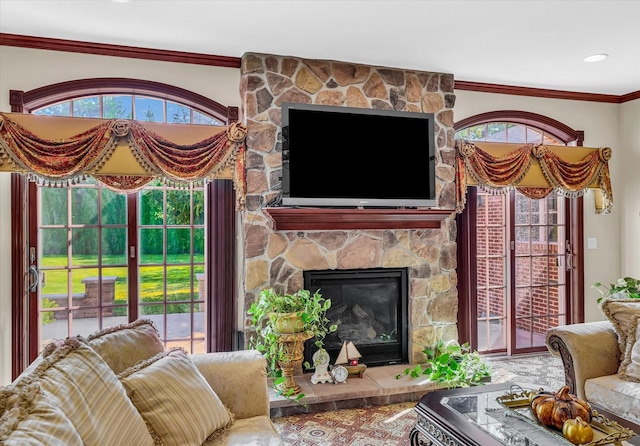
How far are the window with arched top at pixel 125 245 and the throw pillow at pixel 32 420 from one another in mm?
2385

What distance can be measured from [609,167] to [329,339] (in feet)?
11.4

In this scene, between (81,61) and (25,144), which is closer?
(25,144)

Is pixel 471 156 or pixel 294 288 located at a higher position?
pixel 471 156

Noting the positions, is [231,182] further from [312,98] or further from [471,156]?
[471,156]

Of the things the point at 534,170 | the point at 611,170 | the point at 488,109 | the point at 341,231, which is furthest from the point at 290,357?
the point at 611,170

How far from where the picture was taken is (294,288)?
3760 mm

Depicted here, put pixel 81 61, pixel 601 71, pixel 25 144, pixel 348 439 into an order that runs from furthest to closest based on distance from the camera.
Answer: pixel 601 71
pixel 81 61
pixel 25 144
pixel 348 439

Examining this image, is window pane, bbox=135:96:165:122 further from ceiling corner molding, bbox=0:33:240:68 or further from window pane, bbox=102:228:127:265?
window pane, bbox=102:228:127:265

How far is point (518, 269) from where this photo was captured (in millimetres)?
4781

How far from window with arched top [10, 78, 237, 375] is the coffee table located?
6.84ft

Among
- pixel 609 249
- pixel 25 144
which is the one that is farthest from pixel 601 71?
pixel 25 144

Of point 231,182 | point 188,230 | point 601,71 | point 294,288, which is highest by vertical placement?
point 601,71

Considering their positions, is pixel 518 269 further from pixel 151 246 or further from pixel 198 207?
pixel 151 246

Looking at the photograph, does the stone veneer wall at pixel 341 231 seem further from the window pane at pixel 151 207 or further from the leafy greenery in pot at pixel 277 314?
the window pane at pixel 151 207
